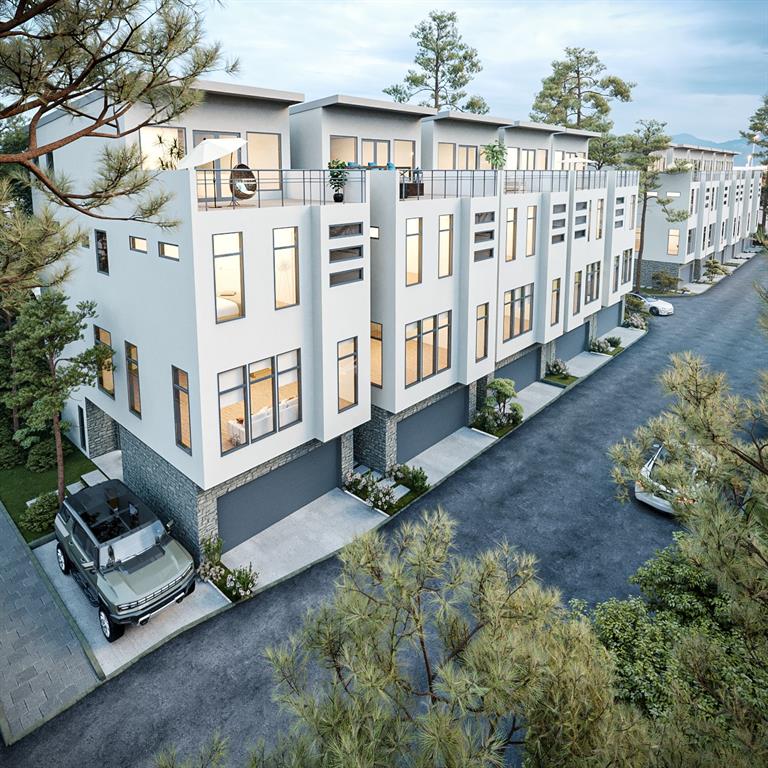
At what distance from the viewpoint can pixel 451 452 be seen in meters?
22.3

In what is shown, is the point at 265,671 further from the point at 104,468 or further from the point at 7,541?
the point at 104,468

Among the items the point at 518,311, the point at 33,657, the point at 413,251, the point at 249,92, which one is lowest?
the point at 33,657

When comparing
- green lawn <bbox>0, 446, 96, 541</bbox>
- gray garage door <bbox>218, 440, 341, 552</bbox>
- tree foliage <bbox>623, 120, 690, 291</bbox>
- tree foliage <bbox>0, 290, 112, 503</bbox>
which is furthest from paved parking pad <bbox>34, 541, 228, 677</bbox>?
tree foliage <bbox>623, 120, 690, 291</bbox>

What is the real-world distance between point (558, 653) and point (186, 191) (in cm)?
1135

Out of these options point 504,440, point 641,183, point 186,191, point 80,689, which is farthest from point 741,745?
point 641,183

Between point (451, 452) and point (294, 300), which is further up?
point (294, 300)

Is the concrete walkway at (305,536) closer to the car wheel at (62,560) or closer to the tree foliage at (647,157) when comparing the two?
the car wheel at (62,560)

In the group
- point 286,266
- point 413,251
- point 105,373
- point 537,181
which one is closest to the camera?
point 286,266

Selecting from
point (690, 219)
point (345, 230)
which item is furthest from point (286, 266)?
point (690, 219)

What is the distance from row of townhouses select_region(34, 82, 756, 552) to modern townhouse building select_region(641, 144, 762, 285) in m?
29.1

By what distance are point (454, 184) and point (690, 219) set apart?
124 feet

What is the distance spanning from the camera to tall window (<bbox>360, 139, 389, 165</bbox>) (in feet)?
75.0

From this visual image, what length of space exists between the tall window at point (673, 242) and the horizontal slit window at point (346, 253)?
4209cm

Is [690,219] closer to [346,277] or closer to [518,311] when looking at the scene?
[518,311]
